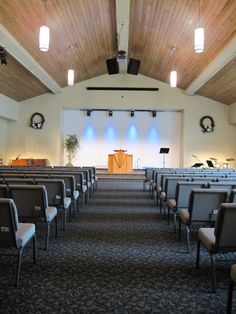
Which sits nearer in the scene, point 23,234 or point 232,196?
point 23,234

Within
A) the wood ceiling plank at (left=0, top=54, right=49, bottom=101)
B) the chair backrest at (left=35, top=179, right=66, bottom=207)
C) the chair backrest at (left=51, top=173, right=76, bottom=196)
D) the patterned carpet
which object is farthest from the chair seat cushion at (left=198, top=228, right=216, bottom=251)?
the wood ceiling plank at (left=0, top=54, right=49, bottom=101)

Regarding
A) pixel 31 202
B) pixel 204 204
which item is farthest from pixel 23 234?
pixel 204 204

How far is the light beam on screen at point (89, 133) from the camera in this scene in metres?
13.8

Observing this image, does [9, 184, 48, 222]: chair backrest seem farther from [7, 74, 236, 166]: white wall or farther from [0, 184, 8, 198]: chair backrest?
[7, 74, 236, 166]: white wall

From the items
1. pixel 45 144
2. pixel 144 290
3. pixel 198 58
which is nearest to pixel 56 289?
pixel 144 290

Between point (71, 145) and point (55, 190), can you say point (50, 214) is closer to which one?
point (55, 190)

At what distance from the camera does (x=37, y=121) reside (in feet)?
42.5

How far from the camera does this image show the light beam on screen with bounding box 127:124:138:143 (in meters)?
13.8

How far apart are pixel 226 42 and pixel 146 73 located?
590 centimetres

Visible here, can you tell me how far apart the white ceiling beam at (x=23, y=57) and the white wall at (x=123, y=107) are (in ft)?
5.78

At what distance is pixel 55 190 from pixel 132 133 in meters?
9.95

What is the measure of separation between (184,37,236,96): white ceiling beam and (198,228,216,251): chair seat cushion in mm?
5157

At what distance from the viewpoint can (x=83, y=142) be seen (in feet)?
45.4

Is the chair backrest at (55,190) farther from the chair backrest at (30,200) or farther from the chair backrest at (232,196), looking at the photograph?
the chair backrest at (232,196)
